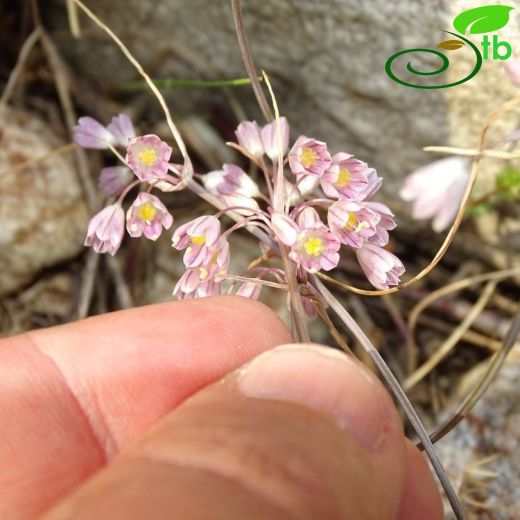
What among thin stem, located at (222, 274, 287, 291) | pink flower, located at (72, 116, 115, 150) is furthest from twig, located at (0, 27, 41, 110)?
thin stem, located at (222, 274, 287, 291)

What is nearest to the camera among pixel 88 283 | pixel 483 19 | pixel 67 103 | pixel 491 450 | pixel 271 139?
pixel 271 139

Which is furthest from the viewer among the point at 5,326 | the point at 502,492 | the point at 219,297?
the point at 5,326

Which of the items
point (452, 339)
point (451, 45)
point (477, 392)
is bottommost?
point (452, 339)

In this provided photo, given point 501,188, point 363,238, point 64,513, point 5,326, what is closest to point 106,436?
point 64,513

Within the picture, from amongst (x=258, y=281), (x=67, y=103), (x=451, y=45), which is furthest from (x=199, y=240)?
(x=67, y=103)

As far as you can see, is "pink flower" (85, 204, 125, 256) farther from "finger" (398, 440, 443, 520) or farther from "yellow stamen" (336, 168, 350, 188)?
"finger" (398, 440, 443, 520)

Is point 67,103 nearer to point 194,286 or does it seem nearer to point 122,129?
point 122,129

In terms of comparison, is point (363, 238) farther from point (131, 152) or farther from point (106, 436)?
point (106, 436)
